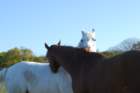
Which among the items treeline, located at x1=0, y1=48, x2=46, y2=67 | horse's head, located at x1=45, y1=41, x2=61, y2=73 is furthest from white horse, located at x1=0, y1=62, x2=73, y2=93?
treeline, located at x1=0, y1=48, x2=46, y2=67

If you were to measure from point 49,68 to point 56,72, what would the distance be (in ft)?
1.75

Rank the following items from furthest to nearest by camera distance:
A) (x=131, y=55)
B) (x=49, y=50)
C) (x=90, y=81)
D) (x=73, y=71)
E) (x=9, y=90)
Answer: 1. (x=9, y=90)
2. (x=49, y=50)
3. (x=73, y=71)
4. (x=90, y=81)
5. (x=131, y=55)

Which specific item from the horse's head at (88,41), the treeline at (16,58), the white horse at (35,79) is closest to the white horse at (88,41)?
the horse's head at (88,41)

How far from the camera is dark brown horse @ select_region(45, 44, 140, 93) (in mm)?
7562

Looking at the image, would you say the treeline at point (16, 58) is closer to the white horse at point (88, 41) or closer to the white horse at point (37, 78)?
the white horse at point (88, 41)

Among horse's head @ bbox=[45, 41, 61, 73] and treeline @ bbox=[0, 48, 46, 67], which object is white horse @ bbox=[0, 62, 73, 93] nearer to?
horse's head @ bbox=[45, 41, 61, 73]

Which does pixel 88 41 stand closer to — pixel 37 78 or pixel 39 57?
pixel 37 78

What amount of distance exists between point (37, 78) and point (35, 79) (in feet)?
0.26

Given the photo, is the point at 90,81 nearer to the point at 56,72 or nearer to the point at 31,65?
the point at 56,72

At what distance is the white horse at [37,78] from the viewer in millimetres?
11133

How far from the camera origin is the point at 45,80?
1158 cm

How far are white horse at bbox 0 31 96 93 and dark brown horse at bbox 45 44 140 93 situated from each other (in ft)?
2.08

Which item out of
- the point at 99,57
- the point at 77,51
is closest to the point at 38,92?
the point at 77,51

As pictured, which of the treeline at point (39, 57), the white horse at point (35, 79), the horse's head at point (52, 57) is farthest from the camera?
the treeline at point (39, 57)
